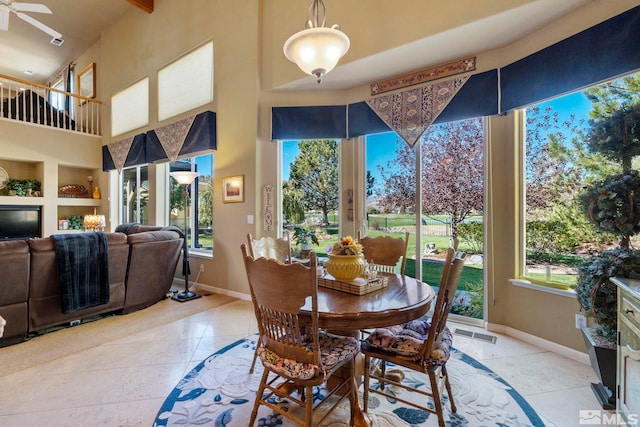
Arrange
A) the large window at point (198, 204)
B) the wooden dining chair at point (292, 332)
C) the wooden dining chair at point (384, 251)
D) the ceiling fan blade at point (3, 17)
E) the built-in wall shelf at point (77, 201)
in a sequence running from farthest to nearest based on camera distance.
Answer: the built-in wall shelf at point (77, 201), the large window at point (198, 204), the ceiling fan blade at point (3, 17), the wooden dining chair at point (384, 251), the wooden dining chair at point (292, 332)

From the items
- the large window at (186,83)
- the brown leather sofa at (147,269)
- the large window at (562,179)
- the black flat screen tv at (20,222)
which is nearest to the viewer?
the large window at (562,179)

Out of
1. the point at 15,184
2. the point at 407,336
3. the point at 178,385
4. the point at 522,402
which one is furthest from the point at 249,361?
the point at 15,184

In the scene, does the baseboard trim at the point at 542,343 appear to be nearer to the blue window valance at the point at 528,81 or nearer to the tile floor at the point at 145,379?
the tile floor at the point at 145,379

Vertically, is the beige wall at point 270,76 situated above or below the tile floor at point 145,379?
above

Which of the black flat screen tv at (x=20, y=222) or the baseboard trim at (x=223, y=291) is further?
the black flat screen tv at (x=20, y=222)

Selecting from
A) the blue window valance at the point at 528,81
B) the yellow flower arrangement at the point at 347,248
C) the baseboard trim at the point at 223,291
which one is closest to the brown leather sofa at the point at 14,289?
the baseboard trim at the point at 223,291

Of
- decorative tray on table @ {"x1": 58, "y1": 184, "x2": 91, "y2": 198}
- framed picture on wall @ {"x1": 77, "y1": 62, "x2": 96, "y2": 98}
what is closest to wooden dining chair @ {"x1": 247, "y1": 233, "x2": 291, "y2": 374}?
decorative tray on table @ {"x1": 58, "y1": 184, "x2": 91, "y2": 198}

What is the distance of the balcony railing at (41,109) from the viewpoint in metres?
5.60

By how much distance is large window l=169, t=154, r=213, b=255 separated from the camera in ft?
16.1

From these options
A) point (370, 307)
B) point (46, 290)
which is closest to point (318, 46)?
point (370, 307)

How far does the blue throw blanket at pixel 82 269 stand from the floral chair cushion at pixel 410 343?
2991mm

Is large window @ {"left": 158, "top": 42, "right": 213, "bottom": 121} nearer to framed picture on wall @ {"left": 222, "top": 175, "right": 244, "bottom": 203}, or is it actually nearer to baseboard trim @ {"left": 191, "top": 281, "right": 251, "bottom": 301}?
framed picture on wall @ {"left": 222, "top": 175, "right": 244, "bottom": 203}

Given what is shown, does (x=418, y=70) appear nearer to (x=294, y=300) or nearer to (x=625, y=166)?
(x=625, y=166)

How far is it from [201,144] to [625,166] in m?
4.71
